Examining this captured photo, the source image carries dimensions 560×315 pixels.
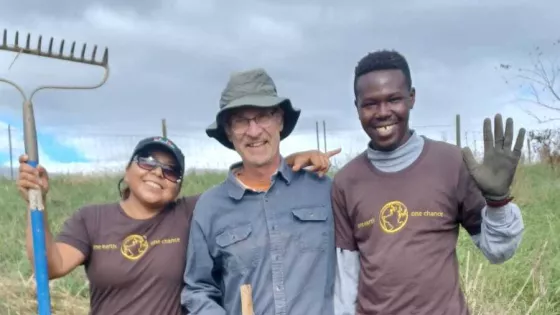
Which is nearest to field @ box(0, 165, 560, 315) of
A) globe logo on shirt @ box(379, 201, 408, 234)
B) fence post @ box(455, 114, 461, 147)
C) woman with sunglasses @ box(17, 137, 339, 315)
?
woman with sunglasses @ box(17, 137, 339, 315)

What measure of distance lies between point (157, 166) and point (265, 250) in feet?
2.11

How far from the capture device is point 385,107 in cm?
267

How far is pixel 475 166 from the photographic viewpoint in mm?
2449

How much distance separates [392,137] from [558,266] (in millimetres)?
3534

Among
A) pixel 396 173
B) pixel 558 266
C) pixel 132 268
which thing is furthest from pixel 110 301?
pixel 558 266

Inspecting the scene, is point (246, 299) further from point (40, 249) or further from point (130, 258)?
point (40, 249)

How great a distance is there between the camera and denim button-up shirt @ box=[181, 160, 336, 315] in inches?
109

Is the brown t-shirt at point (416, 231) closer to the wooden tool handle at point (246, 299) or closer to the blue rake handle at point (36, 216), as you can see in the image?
the wooden tool handle at point (246, 299)

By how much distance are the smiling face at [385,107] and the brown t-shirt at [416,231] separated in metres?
0.13

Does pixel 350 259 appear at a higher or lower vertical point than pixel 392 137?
lower

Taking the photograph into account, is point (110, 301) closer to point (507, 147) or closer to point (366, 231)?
point (366, 231)

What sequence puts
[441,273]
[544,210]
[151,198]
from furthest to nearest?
[544,210] < [151,198] < [441,273]

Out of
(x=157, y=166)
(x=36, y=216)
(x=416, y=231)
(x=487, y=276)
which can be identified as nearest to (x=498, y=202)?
(x=416, y=231)

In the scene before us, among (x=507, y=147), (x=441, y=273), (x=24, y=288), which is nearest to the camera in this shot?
(x=507, y=147)
